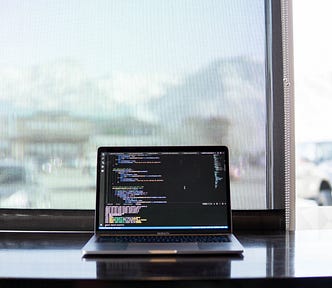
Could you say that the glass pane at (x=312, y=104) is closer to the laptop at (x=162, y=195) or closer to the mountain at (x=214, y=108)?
the mountain at (x=214, y=108)

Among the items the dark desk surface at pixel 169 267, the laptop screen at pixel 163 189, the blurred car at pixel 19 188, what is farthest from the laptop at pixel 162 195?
the blurred car at pixel 19 188

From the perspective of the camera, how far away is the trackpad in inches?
43.7

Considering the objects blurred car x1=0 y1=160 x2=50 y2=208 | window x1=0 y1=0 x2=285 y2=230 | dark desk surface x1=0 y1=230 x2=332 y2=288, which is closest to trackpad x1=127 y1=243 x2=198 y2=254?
dark desk surface x1=0 y1=230 x2=332 y2=288

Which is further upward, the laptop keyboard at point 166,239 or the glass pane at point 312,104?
the glass pane at point 312,104

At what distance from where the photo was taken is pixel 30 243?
4.26ft

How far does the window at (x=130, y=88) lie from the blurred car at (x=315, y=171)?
0.10m

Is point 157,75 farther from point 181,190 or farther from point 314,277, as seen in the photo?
point 314,277

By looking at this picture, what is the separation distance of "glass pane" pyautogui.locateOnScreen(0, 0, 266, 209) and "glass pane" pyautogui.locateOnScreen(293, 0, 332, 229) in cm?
16

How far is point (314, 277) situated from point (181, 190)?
0.47 metres

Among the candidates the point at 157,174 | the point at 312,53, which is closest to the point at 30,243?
the point at 157,174

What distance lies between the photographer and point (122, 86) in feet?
4.88

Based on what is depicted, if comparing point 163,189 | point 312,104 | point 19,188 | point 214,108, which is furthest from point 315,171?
point 19,188

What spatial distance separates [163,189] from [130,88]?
42cm

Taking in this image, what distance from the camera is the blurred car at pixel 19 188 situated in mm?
1497
